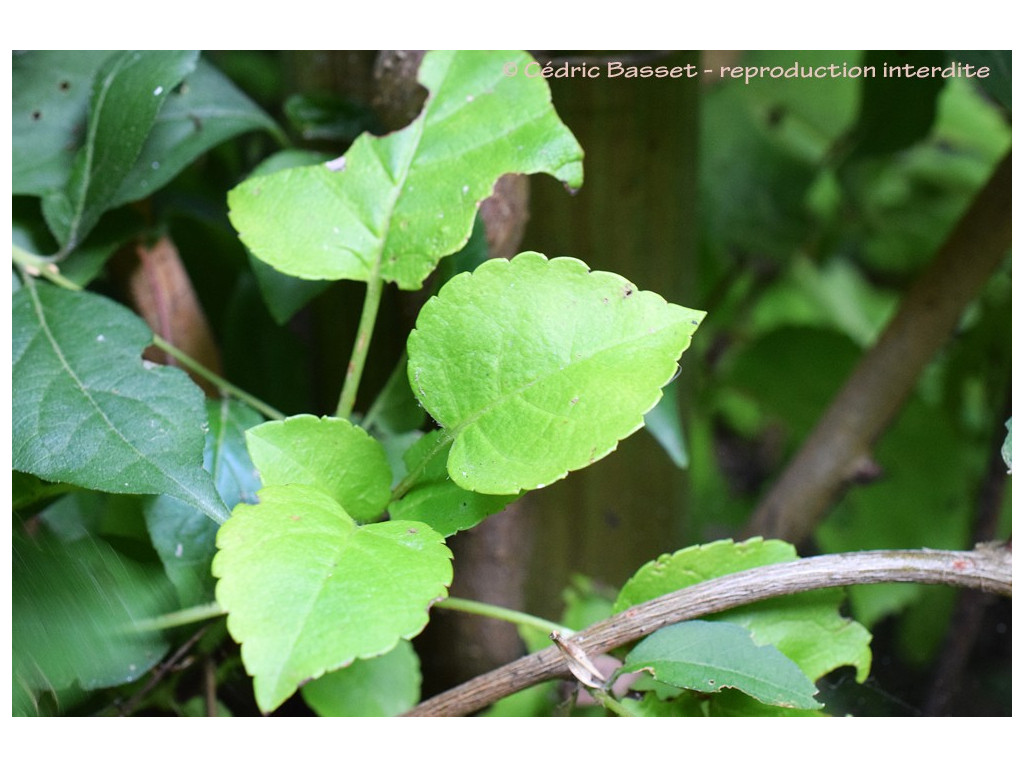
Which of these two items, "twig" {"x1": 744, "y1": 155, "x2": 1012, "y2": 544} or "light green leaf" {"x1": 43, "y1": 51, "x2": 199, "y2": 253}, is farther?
"twig" {"x1": 744, "y1": 155, "x2": 1012, "y2": 544}

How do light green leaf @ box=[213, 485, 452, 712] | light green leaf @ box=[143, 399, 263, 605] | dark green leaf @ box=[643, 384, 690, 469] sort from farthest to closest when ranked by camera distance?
dark green leaf @ box=[643, 384, 690, 469]
light green leaf @ box=[143, 399, 263, 605]
light green leaf @ box=[213, 485, 452, 712]

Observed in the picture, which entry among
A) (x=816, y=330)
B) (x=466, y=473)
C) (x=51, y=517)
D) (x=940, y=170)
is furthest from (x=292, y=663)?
(x=940, y=170)

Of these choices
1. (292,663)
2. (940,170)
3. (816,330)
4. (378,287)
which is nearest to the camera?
(292,663)

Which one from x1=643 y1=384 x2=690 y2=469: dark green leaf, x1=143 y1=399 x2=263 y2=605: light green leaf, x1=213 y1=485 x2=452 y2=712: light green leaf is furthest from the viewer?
x1=643 y1=384 x2=690 y2=469: dark green leaf

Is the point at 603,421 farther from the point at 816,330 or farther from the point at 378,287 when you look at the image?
Answer: the point at 816,330

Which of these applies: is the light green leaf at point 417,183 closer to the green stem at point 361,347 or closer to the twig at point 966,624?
the green stem at point 361,347

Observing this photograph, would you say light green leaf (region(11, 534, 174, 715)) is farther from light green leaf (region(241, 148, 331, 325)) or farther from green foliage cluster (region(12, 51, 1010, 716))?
light green leaf (region(241, 148, 331, 325))

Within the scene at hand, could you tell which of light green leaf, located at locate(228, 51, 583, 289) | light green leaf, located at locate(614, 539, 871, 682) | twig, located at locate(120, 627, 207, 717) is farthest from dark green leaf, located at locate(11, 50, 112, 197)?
light green leaf, located at locate(614, 539, 871, 682)
